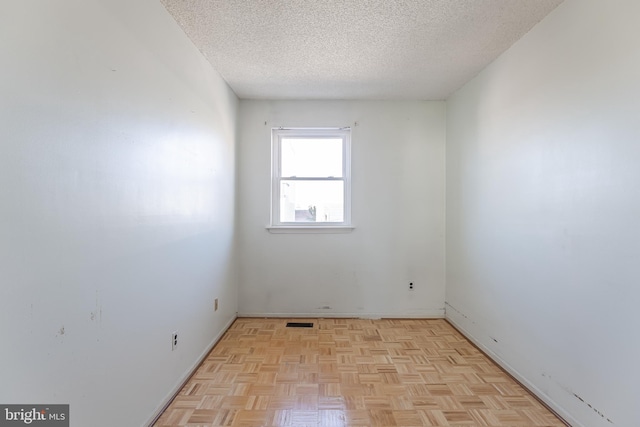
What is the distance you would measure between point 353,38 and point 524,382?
8.95ft

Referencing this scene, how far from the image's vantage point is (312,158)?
3.88m

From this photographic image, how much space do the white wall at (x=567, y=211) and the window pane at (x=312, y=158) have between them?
1.57 metres

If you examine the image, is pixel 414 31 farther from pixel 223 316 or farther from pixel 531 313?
pixel 223 316

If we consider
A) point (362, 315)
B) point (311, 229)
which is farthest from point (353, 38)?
point (362, 315)

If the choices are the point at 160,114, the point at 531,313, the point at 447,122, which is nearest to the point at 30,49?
the point at 160,114

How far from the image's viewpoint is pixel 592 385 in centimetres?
173

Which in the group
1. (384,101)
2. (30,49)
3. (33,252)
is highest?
(384,101)

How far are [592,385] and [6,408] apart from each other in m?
2.55

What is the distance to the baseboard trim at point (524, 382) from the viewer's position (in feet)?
6.23

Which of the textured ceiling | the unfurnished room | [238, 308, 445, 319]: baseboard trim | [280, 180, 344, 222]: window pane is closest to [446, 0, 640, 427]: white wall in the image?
the unfurnished room

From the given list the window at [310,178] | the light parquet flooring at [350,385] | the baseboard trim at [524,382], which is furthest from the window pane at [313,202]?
the baseboard trim at [524,382]

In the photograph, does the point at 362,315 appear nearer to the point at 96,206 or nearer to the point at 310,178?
the point at 310,178

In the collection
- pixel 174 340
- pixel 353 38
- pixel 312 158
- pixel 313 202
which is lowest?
pixel 174 340

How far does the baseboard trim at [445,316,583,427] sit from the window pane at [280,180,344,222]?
72.5 inches
